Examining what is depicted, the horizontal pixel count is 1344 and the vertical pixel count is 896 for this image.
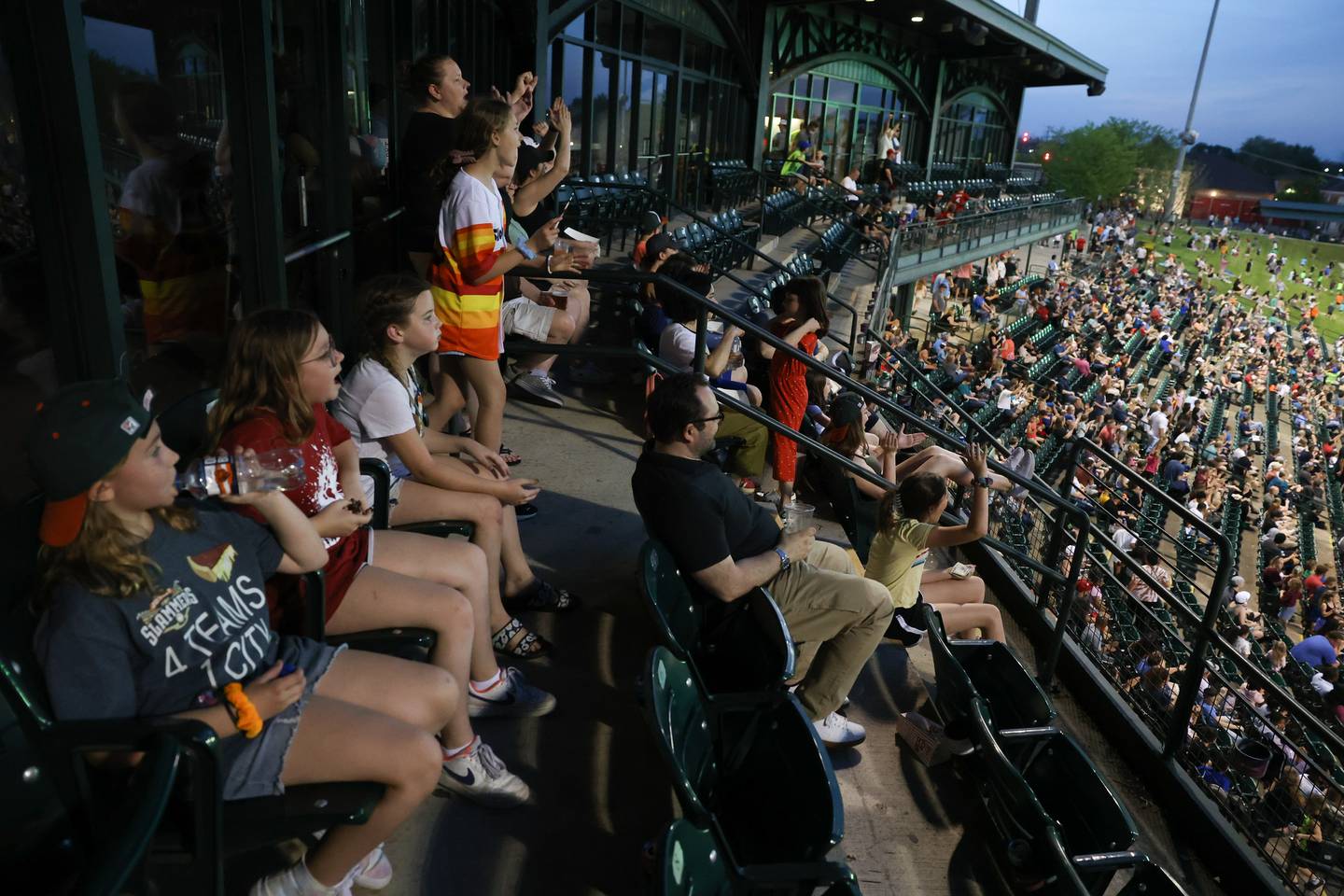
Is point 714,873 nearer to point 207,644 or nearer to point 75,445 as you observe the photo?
point 207,644

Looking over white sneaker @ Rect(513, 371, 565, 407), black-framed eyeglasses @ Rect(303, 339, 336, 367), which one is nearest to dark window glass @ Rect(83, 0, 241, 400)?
black-framed eyeglasses @ Rect(303, 339, 336, 367)

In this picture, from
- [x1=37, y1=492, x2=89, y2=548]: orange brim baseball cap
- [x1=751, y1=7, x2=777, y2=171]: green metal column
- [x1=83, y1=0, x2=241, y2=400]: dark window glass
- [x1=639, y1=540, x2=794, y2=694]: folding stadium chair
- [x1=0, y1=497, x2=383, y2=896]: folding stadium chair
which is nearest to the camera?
[x1=0, y1=497, x2=383, y2=896]: folding stadium chair

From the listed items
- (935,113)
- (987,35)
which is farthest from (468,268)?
(935,113)

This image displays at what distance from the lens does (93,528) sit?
5.70 feet

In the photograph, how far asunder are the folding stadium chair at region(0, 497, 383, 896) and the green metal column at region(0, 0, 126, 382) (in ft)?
2.54

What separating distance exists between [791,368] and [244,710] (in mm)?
4258

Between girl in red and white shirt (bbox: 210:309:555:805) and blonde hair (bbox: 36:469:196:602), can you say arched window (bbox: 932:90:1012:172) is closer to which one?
girl in red and white shirt (bbox: 210:309:555:805)

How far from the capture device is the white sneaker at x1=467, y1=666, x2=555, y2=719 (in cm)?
310

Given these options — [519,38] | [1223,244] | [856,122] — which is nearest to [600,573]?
[519,38]

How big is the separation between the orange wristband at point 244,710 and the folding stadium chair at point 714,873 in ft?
2.87

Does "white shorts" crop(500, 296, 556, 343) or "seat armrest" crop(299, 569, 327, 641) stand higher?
"white shorts" crop(500, 296, 556, 343)

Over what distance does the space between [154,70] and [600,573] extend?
2.58 meters

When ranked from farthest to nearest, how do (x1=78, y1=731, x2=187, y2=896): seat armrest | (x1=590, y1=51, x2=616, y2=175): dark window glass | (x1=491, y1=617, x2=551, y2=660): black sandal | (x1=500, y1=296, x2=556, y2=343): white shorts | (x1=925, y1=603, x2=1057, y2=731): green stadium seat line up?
1. (x1=590, y1=51, x2=616, y2=175): dark window glass
2. (x1=500, y1=296, x2=556, y2=343): white shorts
3. (x1=925, y1=603, x2=1057, y2=731): green stadium seat
4. (x1=491, y1=617, x2=551, y2=660): black sandal
5. (x1=78, y1=731, x2=187, y2=896): seat armrest

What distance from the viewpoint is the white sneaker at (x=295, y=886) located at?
83.2 inches
